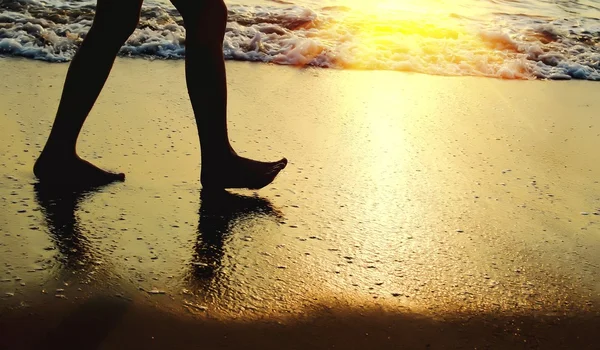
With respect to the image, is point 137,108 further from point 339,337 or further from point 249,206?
point 339,337

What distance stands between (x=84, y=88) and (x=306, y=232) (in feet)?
3.11

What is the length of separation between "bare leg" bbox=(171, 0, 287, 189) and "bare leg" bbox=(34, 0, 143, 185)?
8.9 inches

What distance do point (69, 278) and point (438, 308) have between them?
3.32ft

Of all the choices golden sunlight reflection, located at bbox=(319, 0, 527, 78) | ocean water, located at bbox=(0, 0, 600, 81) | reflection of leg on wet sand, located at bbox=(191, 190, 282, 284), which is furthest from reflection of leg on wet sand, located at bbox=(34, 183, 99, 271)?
golden sunlight reflection, located at bbox=(319, 0, 527, 78)

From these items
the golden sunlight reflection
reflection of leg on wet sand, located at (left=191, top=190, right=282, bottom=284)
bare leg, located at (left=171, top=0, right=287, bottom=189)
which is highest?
bare leg, located at (left=171, top=0, right=287, bottom=189)

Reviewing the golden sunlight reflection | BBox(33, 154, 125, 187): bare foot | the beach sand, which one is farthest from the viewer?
the golden sunlight reflection

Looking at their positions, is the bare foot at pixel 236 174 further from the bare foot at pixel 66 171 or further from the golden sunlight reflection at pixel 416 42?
the golden sunlight reflection at pixel 416 42

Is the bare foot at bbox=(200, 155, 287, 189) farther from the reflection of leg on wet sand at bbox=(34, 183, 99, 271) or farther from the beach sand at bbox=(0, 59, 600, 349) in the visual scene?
the reflection of leg on wet sand at bbox=(34, 183, 99, 271)

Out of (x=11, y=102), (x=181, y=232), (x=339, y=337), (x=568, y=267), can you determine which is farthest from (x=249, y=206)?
(x=11, y=102)

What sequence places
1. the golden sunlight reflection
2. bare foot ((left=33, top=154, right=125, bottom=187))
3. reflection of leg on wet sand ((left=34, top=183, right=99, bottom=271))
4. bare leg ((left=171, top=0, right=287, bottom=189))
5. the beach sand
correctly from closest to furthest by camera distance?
the beach sand → reflection of leg on wet sand ((left=34, top=183, right=99, bottom=271)) → bare leg ((left=171, top=0, right=287, bottom=189)) → bare foot ((left=33, top=154, right=125, bottom=187)) → the golden sunlight reflection

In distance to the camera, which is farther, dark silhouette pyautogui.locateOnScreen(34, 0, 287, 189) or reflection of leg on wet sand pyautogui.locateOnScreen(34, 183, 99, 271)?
dark silhouette pyautogui.locateOnScreen(34, 0, 287, 189)

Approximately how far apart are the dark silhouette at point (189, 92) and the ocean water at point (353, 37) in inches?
94.0

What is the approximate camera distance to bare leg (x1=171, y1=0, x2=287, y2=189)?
8.10 feet

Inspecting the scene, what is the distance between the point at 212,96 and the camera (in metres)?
2.57
